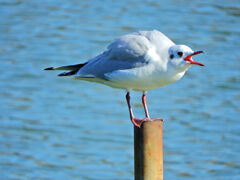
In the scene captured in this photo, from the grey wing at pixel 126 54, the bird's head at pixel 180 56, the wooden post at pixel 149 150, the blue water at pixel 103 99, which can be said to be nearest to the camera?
the wooden post at pixel 149 150

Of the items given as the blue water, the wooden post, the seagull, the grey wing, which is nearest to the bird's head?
the seagull

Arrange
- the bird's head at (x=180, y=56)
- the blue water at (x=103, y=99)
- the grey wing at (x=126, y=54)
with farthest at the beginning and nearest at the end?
the blue water at (x=103, y=99) → the grey wing at (x=126, y=54) → the bird's head at (x=180, y=56)

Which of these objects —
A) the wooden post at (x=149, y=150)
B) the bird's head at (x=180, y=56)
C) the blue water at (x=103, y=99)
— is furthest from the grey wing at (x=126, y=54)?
the blue water at (x=103, y=99)

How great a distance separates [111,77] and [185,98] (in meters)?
5.62

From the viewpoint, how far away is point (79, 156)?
8.82m

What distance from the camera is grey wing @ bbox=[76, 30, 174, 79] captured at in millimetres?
4988

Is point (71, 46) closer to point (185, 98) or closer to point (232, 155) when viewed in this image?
point (185, 98)

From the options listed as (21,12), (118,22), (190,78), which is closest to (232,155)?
(190,78)

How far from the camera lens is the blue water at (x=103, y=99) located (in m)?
8.58

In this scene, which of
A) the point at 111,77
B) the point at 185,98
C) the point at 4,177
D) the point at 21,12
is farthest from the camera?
the point at 21,12

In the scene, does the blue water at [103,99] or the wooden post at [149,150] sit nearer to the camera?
the wooden post at [149,150]

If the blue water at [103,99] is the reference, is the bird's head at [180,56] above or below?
above

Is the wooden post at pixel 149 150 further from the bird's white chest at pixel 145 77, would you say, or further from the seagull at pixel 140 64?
the bird's white chest at pixel 145 77

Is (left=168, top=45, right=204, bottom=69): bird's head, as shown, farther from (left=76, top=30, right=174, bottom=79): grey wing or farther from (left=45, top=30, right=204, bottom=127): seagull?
(left=76, top=30, right=174, bottom=79): grey wing
